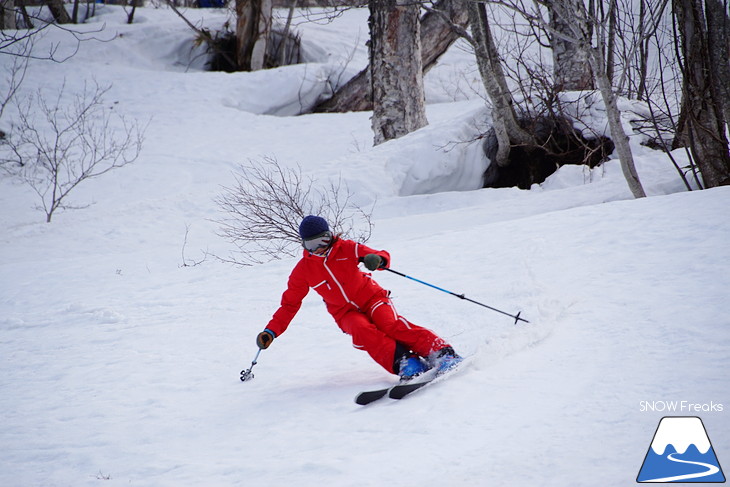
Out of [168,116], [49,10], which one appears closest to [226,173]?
[168,116]

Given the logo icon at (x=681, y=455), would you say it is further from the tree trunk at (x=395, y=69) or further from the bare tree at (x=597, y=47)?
the tree trunk at (x=395, y=69)

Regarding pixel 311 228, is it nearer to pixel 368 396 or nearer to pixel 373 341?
pixel 373 341

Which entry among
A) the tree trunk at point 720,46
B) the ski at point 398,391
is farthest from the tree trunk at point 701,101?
the ski at point 398,391

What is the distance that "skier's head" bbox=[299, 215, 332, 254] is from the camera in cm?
385

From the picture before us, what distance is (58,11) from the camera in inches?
782

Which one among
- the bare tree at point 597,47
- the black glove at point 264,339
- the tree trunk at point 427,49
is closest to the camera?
the black glove at point 264,339

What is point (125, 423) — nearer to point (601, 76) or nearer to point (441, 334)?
point (441, 334)

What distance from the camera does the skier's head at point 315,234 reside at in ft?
12.6

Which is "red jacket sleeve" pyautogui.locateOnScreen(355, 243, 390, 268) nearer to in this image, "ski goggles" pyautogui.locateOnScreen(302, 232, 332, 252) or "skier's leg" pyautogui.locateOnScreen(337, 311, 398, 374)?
"ski goggles" pyautogui.locateOnScreen(302, 232, 332, 252)

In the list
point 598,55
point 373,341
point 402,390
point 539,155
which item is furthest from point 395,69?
point 402,390

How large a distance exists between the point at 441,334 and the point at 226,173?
9.11 meters

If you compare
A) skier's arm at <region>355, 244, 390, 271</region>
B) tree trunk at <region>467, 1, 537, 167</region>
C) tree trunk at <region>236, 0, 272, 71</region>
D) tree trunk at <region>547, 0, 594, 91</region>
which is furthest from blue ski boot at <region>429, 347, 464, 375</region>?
tree trunk at <region>236, 0, 272, 71</region>

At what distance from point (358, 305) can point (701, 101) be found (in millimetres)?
4849

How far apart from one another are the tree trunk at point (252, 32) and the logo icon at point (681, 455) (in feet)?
57.4
